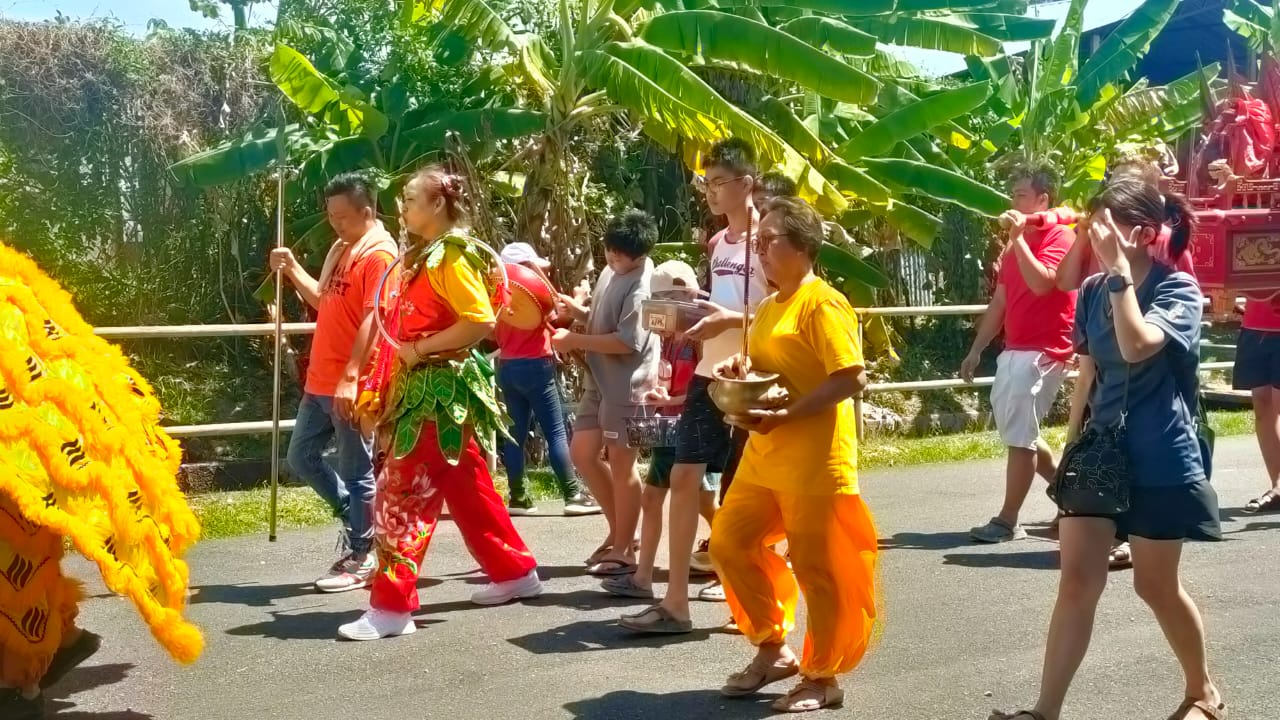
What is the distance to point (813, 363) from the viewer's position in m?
4.61

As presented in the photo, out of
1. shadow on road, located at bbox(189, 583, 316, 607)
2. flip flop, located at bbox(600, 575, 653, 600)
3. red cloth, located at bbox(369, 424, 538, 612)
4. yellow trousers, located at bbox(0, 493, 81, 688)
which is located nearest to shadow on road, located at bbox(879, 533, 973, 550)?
flip flop, located at bbox(600, 575, 653, 600)

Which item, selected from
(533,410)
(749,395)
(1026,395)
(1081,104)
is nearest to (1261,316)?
(1026,395)

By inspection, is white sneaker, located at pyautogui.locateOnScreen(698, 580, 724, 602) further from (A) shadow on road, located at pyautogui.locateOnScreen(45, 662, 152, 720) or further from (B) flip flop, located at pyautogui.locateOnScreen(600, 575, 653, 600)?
(A) shadow on road, located at pyautogui.locateOnScreen(45, 662, 152, 720)

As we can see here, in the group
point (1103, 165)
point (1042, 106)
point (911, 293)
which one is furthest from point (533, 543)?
point (1103, 165)

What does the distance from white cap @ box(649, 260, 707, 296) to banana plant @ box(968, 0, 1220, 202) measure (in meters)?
9.20

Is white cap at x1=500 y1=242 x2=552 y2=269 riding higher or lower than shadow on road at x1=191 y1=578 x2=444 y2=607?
higher

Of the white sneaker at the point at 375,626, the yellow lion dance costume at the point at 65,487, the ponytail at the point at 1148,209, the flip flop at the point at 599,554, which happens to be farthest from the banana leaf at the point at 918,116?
the yellow lion dance costume at the point at 65,487

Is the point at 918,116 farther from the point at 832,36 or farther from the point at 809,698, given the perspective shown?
the point at 809,698

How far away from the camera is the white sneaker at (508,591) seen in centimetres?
617

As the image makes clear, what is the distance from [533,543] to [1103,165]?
9670 millimetres

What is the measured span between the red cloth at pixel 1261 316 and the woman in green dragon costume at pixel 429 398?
5.01 meters

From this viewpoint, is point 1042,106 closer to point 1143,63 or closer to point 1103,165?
point 1103,165

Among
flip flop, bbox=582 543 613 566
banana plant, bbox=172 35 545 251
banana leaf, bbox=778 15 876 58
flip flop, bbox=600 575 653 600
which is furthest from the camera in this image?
banana leaf, bbox=778 15 876 58

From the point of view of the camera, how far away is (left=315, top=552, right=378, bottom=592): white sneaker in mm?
6477
